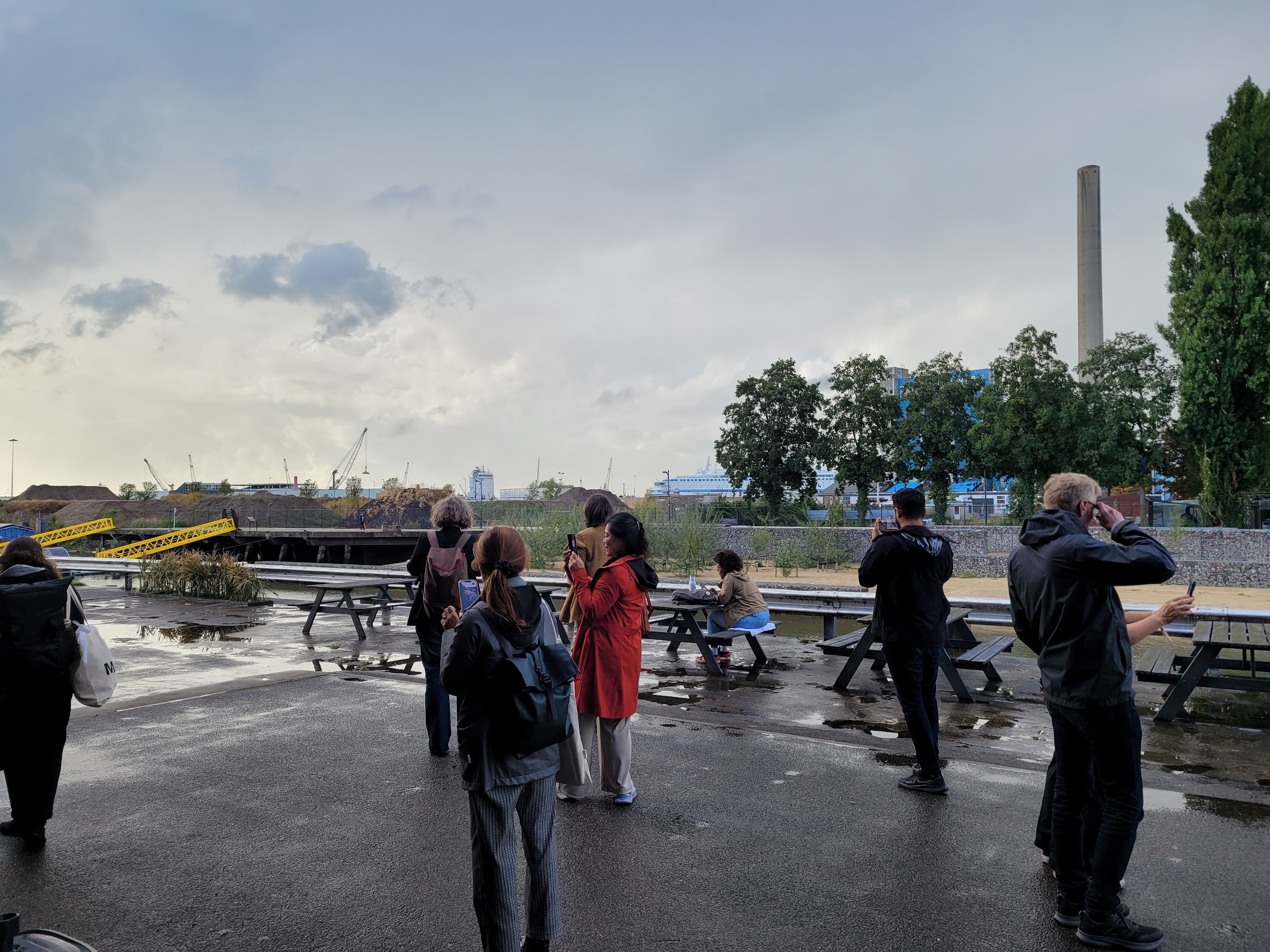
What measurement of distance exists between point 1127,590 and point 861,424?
21.7 meters

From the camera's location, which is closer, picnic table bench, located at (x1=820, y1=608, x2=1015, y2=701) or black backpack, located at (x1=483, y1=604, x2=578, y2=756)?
black backpack, located at (x1=483, y1=604, x2=578, y2=756)

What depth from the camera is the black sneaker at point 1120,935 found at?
343 cm

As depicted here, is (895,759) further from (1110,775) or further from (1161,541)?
(1161,541)

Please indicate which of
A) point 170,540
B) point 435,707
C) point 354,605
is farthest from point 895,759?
point 170,540

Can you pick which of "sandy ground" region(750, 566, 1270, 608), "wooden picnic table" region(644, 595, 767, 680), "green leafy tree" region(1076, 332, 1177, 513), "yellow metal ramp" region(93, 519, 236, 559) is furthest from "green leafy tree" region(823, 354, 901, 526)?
"wooden picnic table" region(644, 595, 767, 680)

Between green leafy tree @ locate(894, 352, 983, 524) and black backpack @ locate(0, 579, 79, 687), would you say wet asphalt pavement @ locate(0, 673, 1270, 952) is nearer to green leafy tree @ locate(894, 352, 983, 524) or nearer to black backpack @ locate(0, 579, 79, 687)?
black backpack @ locate(0, 579, 79, 687)

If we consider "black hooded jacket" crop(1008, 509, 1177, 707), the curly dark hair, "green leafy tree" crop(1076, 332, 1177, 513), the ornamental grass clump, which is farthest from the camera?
"green leafy tree" crop(1076, 332, 1177, 513)

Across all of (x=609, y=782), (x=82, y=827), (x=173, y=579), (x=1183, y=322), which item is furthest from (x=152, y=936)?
(x=1183, y=322)

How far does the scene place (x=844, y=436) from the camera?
136ft

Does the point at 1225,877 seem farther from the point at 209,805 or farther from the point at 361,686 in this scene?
the point at 361,686

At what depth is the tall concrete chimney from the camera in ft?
188

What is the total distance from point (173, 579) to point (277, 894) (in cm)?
1499

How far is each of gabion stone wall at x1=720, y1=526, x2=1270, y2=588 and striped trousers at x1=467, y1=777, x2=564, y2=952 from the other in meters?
15.3

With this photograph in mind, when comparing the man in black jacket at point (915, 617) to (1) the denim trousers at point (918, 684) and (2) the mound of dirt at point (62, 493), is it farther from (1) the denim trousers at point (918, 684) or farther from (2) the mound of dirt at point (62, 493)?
(2) the mound of dirt at point (62, 493)
